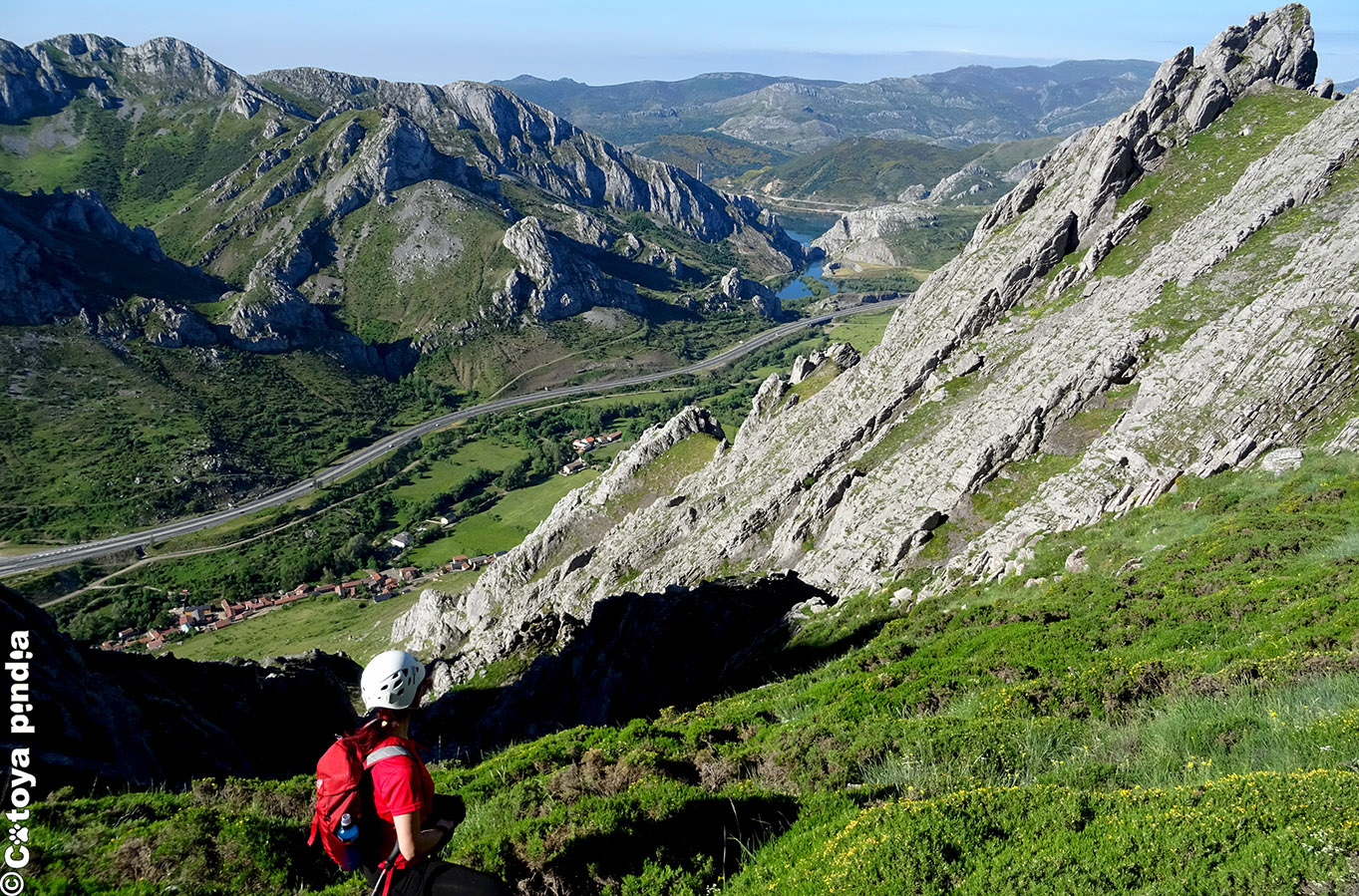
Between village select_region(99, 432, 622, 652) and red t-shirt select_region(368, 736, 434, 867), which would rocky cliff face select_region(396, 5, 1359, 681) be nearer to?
red t-shirt select_region(368, 736, 434, 867)

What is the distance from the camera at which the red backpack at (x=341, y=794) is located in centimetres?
750

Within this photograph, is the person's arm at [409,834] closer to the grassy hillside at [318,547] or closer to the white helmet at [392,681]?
the white helmet at [392,681]

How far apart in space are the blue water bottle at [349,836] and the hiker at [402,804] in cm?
15

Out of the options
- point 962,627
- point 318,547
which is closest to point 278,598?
point 318,547

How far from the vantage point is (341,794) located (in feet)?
24.7

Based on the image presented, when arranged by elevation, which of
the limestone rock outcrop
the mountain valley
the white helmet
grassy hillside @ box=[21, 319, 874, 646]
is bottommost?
grassy hillside @ box=[21, 319, 874, 646]

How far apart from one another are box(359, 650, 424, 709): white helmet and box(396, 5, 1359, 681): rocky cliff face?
33.4m

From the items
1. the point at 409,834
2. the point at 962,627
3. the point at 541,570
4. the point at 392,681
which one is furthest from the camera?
the point at 541,570

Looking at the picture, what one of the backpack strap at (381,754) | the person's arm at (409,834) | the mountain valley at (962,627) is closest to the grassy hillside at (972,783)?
the mountain valley at (962,627)

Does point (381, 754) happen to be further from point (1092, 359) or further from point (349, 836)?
point (1092, 359)

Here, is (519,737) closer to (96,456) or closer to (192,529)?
(192,529)

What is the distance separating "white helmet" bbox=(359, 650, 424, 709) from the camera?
7930mm

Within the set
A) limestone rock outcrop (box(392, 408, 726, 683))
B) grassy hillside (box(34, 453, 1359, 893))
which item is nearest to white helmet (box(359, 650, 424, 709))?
grassy hillside (box(34, 453, 1359, 893))

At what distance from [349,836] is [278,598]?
147 m
